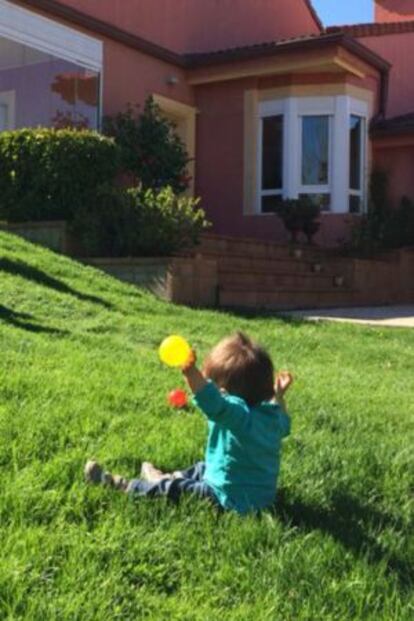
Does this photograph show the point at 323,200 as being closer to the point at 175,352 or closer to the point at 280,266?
the point at 280,266

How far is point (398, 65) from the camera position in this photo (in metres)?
19.5

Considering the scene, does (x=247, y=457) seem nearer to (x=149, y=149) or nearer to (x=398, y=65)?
(x=149, y=149)

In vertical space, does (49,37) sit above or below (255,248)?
above

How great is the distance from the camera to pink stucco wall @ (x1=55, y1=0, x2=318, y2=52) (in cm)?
1523

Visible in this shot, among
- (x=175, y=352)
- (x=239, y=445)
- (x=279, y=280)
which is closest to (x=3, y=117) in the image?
(x=279, y=280)

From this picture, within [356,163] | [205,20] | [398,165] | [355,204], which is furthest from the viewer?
[398,165]

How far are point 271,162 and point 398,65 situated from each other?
16.0 feet

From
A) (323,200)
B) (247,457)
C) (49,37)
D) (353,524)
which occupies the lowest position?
(353,524)

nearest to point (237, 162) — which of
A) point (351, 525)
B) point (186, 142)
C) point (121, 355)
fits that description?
point (186, 142)

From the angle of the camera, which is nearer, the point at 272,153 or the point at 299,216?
the point at 299,216

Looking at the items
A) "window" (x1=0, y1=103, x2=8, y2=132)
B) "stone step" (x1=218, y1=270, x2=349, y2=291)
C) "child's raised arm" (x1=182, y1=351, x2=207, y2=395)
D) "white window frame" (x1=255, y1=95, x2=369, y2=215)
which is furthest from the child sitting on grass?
"window" (x1=0, y1=103, x2=8, y2=132)

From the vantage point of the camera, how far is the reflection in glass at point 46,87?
14.9 metres

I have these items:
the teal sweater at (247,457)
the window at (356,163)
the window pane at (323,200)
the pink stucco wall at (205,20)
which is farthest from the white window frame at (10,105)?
the teal sweater at (247,457)

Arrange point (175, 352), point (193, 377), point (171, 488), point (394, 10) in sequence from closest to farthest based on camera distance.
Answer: point (175, 352), point (193, 377), point (171, 488), point (394, 10)
